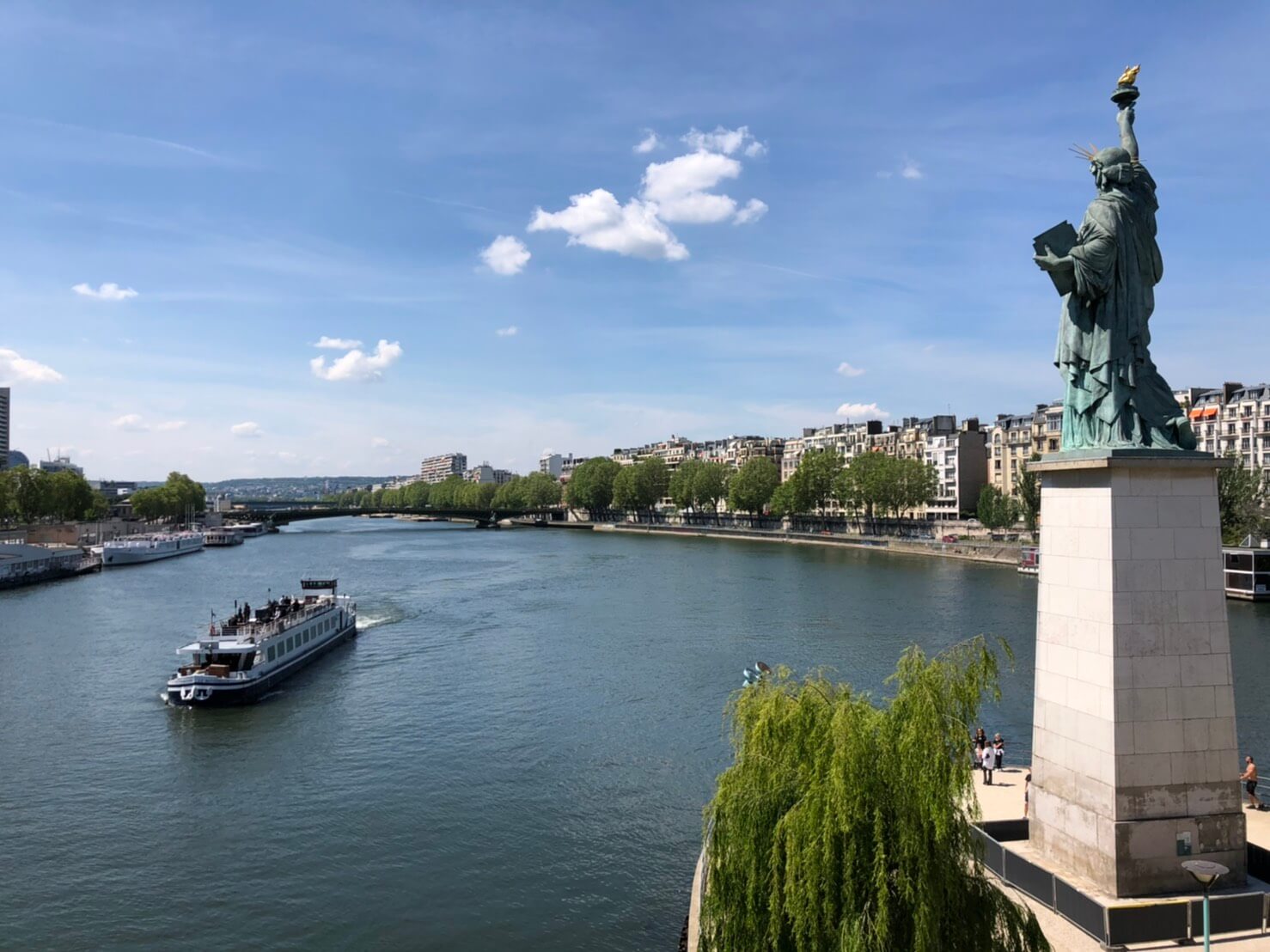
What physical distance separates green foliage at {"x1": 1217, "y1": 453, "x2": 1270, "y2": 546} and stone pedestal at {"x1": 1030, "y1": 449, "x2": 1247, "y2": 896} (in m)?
63.6

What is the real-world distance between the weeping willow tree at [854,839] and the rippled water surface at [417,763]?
7.68 m

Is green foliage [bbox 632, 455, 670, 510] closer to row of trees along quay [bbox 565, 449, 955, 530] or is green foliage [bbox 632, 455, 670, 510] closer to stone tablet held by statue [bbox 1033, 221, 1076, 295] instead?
row of trees along quay [bbox 565, 449, 955, 530]

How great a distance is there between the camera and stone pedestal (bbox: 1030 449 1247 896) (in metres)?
13.9

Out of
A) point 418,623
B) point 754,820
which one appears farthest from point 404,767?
point 418,623

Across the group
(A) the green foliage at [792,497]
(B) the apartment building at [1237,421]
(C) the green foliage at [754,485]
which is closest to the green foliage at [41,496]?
(C) the green foliage at [754,485]

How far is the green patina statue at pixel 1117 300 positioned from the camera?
48.9 feet

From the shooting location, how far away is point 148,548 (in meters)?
109

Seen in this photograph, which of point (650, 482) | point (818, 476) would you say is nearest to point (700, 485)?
point (650, 482)

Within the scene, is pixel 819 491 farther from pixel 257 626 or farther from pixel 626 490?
pixel 257 626

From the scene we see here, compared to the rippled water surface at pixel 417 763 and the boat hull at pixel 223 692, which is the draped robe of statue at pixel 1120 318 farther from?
the boat hull at pixel 223 692

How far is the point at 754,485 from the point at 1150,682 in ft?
463

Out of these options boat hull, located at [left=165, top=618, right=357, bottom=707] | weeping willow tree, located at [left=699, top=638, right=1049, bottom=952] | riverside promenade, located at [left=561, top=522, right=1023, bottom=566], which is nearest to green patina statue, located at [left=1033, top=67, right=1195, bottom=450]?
weeping willow tree, located at [left=699, top=638, right=1049, bottom=952]

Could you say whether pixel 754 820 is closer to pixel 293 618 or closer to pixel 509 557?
pixel 293 618

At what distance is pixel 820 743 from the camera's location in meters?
12.3
